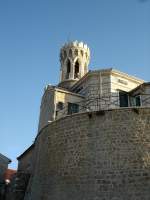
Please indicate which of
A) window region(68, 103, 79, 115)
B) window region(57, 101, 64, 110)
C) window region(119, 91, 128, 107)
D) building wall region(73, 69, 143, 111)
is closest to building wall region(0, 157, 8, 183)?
window region(57, 101, 64, 110)

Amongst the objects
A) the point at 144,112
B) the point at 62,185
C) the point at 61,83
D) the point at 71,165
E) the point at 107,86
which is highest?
the point at 61,83

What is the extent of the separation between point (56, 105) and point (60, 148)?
7.92m

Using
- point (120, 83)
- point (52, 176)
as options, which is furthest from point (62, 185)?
point (120, 83)

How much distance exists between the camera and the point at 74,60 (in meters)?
31.5

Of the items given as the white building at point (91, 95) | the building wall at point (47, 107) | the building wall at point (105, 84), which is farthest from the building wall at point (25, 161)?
the building wall at point (105, 84)

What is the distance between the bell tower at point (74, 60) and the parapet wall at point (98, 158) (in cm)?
1535

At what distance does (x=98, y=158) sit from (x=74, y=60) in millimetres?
19017

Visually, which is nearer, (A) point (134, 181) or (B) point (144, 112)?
(A) point (134, 181)

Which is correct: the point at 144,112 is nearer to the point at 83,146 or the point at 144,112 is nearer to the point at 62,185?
the point at 83,146

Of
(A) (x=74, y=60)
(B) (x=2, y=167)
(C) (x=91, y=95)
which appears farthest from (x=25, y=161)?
(A) (x=74, y=60)

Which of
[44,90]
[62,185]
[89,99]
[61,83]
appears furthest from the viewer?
[61,83]

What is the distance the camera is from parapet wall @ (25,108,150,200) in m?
12.9

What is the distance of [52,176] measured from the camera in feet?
49.4

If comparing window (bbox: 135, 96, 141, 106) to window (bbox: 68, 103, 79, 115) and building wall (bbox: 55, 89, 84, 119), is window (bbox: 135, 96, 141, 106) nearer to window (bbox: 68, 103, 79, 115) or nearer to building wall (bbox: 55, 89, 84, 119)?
building wall (bbox: 55, 89, 84, 119)
